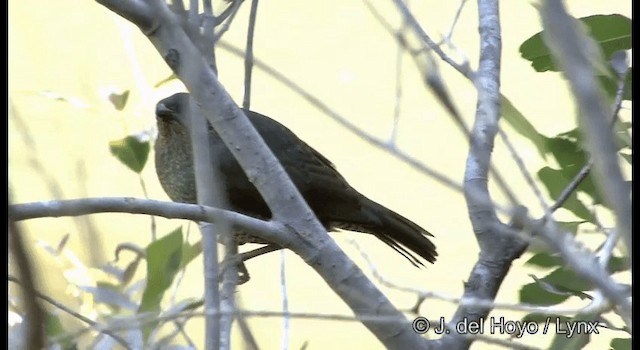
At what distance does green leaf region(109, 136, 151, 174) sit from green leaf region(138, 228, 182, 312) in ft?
0.74

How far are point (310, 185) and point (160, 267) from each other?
1.61 ft

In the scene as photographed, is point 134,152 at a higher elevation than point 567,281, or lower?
higher

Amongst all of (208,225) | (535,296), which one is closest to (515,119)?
(535,296)

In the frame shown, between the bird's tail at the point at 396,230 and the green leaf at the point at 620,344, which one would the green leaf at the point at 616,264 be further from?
the bird's tail at the point at 396,230

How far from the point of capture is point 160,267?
4.26 ft

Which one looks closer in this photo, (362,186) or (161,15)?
(161,15)

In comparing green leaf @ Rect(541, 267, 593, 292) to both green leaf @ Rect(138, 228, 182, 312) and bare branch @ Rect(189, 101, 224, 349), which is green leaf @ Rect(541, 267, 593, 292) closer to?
bare branch @ Rect(189, 101, 224, 349)

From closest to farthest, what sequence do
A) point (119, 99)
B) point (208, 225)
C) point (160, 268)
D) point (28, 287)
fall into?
point (28, 287)
point (208, 225)
point (160, 268)
point (119, 99)

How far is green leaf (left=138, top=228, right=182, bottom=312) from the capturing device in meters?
1.28

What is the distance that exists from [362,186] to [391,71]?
0.42 meters

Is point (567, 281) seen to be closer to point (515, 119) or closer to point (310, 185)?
point (515, 119)

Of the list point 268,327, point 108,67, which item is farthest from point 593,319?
point 108,67
